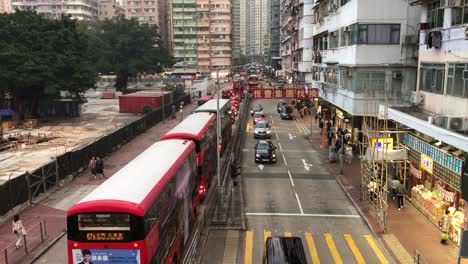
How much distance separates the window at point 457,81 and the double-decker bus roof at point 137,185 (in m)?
12.6

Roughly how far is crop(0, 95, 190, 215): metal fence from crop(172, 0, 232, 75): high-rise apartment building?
123m

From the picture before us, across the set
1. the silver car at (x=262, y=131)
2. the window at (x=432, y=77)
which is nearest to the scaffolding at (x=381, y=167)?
the window at (x=432, y=77)

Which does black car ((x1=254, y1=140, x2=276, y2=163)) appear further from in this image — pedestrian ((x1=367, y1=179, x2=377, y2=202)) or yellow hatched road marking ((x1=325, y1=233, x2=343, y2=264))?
yellow hatched road marking ((x1=325, y1=233, x2=343, y2=264))

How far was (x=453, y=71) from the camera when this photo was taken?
20516 millimetres

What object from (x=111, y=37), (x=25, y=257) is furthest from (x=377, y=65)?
(x=111, y=37)

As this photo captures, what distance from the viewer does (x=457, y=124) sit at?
59.2 ft

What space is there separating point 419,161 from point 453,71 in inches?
202

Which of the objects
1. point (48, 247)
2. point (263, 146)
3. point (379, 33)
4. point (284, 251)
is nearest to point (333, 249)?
point (284, 251)

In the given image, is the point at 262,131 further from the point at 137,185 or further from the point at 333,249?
the point at 137,185

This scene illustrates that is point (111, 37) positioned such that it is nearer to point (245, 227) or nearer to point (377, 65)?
point (377, 65)

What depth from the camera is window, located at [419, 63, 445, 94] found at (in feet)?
72.6

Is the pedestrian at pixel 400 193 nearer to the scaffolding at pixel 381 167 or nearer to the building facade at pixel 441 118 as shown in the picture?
the scaffolding at pixel 381 167

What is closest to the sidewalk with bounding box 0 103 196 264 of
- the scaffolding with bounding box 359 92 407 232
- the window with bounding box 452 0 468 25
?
the scaffolding with bounding box 359 92 407 232

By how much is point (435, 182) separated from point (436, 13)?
885 cm
